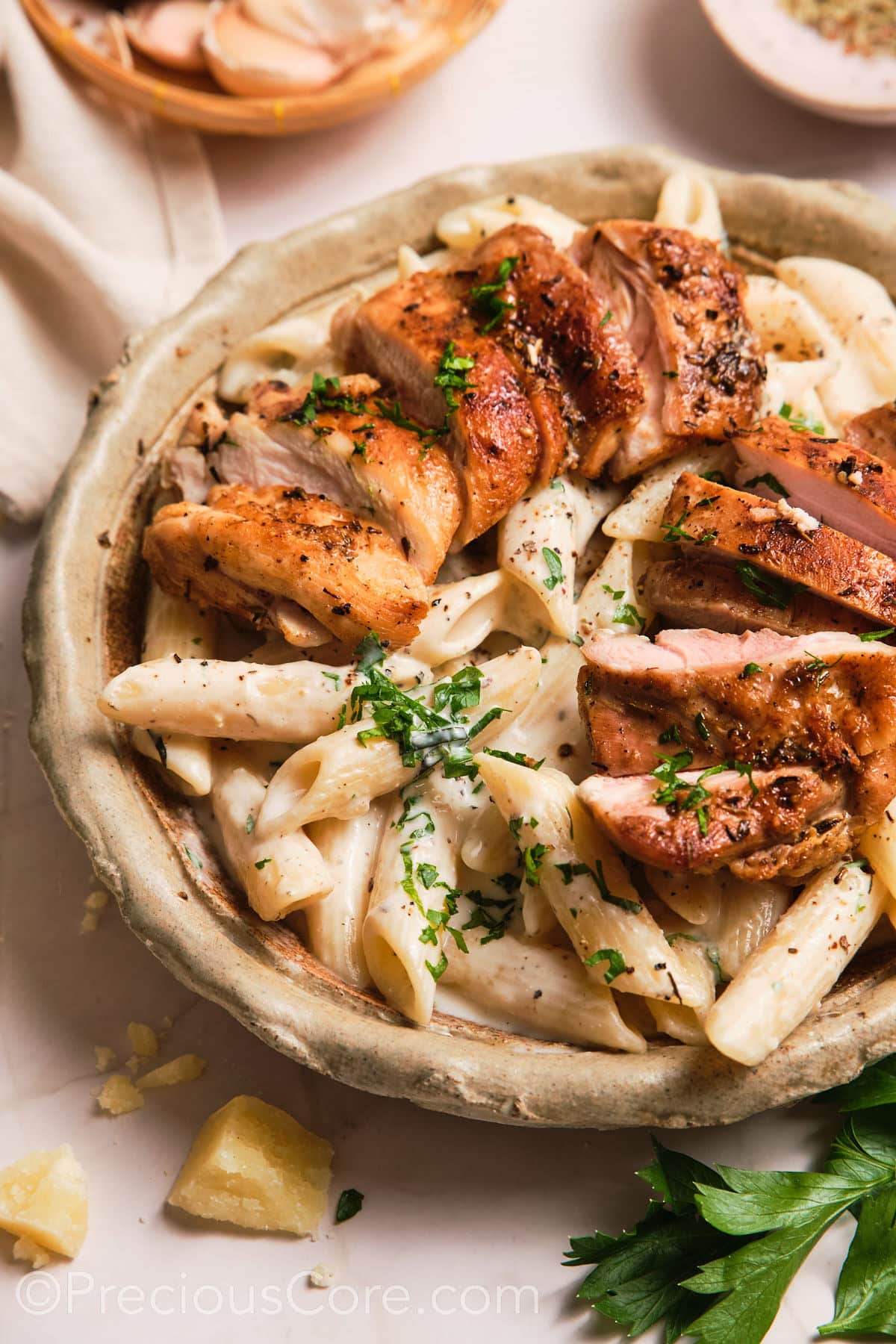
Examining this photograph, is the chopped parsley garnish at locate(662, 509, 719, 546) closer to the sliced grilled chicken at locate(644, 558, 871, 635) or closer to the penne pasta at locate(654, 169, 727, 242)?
the sliced grilled chicken at locate(644, 558, 871, 635)

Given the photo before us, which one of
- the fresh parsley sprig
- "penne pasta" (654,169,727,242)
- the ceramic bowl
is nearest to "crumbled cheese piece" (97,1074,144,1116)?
the fresh parsley sprig

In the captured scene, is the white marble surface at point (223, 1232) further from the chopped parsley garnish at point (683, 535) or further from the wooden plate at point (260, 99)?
the wooden plate at point (260, 99)

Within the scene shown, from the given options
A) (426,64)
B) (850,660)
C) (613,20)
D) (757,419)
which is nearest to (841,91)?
(613,20)

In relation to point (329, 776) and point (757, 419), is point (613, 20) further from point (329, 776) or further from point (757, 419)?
point (329, 776)

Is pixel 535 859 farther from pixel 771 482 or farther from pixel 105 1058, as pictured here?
pixel 105 1058

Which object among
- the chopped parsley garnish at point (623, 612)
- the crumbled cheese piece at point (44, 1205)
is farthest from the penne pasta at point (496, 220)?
the crumbled cheese piece at point (44, 1205)
